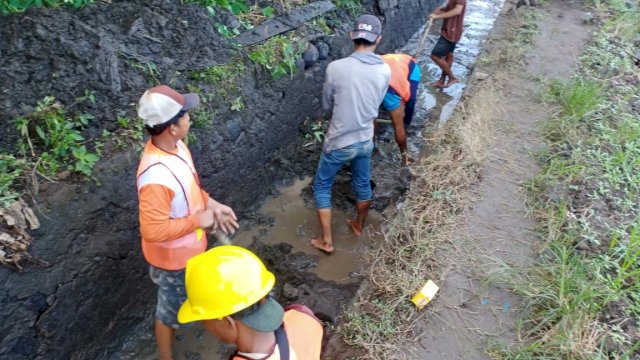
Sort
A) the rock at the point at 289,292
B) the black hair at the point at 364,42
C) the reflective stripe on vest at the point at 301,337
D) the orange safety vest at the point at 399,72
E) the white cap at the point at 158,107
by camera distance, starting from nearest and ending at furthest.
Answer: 1. the reflective stripe on vest at the point at 301,337
2. the white cap at the point at 158,107
3. the black hair at the point at 364,42
4. the rock at the point at 289,292
5. the orange safety vest at the point at 399,72

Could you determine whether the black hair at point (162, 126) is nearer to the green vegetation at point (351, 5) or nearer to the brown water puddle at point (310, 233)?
the brown water puddle at point (310, 233)

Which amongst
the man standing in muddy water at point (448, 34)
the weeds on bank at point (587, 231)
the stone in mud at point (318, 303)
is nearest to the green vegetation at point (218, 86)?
the stone in mud at point (318, 303)

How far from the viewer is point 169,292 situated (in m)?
2.58

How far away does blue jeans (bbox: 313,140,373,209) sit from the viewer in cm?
357

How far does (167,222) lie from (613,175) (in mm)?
3735

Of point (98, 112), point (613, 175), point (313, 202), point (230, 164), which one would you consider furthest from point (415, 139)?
point (98, 112)

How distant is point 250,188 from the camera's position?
432cm

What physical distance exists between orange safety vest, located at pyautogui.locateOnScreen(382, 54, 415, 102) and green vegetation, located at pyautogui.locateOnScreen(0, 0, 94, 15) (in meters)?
2.55

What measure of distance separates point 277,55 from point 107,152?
1987 millimetres

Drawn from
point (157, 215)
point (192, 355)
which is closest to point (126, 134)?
point (157, 215)

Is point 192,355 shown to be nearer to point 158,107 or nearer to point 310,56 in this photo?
point 158,107

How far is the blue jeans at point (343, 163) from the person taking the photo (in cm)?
357

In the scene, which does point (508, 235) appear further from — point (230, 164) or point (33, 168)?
point (33, 168)

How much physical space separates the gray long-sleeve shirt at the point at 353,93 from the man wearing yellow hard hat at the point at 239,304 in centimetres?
197
